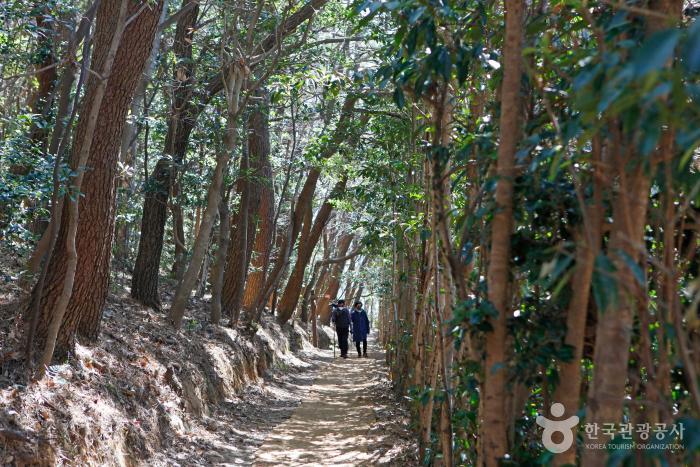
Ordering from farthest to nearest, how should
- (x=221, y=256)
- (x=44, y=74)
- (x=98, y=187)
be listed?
(x=221, y=256) → (x=44, y=74) → (x=98, y=187)

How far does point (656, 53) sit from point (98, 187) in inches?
267

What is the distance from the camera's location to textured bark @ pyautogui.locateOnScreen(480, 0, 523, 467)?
3221 millimetres

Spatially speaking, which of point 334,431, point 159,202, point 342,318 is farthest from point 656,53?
point 342,318

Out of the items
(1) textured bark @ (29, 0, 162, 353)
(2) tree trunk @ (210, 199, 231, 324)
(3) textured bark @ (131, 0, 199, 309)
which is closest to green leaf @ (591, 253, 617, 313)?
(1) textured bark @ (29, 0, 162, 353)

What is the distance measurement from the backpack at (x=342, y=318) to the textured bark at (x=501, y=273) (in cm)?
1824

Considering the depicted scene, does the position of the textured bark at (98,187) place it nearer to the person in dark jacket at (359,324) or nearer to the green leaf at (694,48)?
the green leaf at (694,48)

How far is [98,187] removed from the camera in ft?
24.5

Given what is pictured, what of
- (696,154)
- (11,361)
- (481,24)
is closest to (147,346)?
(11,361)

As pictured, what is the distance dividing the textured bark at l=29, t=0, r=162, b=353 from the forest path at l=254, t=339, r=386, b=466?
2546 mm

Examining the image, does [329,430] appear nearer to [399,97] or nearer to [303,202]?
[399,97]

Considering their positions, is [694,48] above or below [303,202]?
below

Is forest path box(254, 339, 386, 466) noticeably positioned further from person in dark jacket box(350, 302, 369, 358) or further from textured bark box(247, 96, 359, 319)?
person in dark jacket box(350, 302, 369, 358)

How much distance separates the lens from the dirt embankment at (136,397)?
556 centimetres

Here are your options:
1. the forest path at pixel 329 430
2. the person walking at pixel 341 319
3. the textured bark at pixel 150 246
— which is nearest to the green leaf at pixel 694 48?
the forest path at pixel 329 430
